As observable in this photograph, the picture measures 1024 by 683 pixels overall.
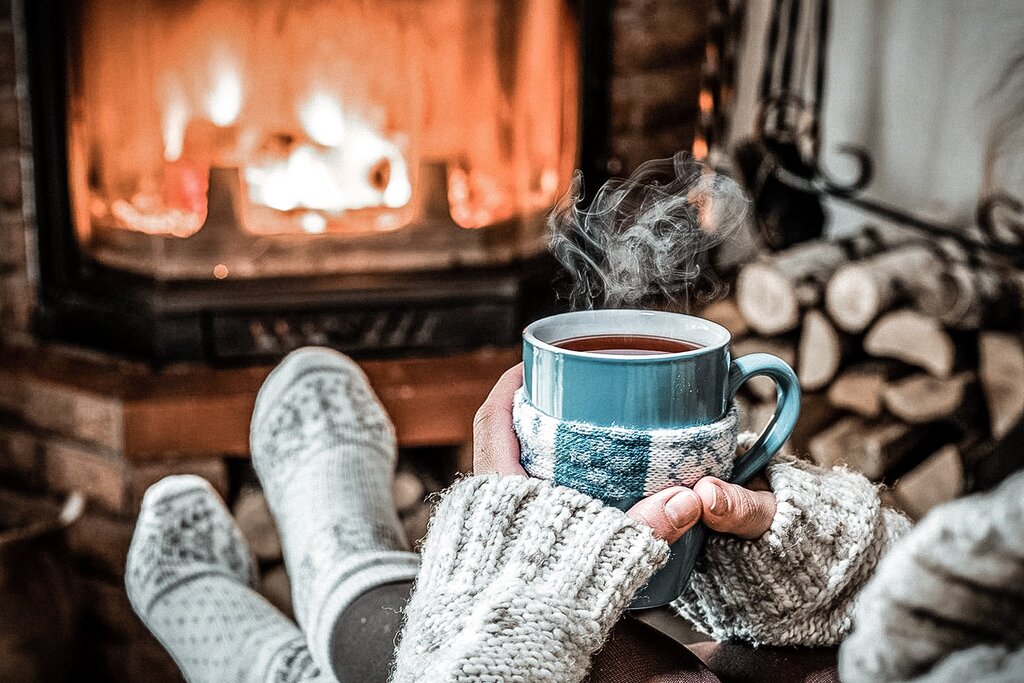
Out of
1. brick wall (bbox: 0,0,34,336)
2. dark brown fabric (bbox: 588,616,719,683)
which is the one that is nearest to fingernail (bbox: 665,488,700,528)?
dark brown fabric (bbox: 588,616,719,683)

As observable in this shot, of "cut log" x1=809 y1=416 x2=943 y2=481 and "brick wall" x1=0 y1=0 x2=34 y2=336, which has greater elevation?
"brick wall" x1=0 y1=0 x2=34 y2=336

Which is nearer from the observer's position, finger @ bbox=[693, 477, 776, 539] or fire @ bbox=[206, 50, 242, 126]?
finger @ bbox=[693, 477, 776, 539]

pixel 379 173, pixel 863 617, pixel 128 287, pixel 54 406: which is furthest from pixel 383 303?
pixel 863 617

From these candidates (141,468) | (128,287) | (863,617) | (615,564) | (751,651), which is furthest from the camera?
(128,287)

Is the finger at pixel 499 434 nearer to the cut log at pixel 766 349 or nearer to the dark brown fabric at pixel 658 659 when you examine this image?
the dark brown fabric at pixel 658 659

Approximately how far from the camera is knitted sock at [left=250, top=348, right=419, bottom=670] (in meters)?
0.88

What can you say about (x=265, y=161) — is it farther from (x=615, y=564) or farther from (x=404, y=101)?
(x=615, y=564)

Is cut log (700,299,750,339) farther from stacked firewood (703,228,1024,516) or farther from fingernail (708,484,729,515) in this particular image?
fingernail (708,484,729,515)

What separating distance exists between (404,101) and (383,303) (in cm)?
28

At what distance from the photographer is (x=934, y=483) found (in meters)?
1.40

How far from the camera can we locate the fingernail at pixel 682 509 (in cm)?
56

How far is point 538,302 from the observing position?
59.9 inches

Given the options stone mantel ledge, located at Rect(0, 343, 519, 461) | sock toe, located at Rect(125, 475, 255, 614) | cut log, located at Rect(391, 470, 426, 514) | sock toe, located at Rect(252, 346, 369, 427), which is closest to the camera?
sock toe, located at Rect(125, 475, 255, 614)

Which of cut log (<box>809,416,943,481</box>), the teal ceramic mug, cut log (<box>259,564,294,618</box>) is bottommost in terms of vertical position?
cut log (<box>259,564,294,618</box>)
